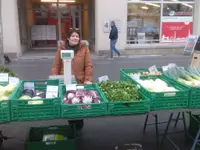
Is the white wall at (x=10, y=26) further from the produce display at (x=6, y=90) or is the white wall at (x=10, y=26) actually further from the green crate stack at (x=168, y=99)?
the green crate stack at (x=168, y=99)

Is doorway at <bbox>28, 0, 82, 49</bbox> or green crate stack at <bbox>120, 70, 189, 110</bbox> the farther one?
doorway at <bbox>28, 0, 82, 49</bbox>

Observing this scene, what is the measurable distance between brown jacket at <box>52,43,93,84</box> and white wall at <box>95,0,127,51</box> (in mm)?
9679

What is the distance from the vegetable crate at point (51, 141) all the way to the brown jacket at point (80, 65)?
2.98 ft

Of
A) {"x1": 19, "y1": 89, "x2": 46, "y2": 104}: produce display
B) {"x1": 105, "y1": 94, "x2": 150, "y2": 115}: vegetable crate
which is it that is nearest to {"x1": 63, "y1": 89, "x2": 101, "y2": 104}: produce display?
{"x1": 105, "y1": 94, "x2": 150, "y2": 115}: vegetable crate

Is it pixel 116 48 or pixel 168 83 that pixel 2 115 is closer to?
pixel 168 83

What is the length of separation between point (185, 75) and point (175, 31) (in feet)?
39.8

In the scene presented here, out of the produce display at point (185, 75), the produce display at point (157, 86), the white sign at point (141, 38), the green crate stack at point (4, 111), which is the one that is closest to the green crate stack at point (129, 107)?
the produce display at point (157, 86)

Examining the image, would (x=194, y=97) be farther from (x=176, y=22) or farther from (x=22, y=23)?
(x=22, y=23)

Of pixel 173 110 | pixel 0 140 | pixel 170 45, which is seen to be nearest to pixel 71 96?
pixel 173 110

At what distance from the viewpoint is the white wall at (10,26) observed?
13.0m

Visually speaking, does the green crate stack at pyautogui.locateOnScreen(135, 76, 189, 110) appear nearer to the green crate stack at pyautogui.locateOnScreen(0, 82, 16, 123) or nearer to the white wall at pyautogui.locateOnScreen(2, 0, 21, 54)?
the green crate stack at pyautogui.locateOnScreen(0, 82, 16, 123)

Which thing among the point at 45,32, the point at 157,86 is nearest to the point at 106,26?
the point at 45,32

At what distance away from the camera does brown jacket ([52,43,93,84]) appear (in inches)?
169

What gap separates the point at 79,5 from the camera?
17.6m
